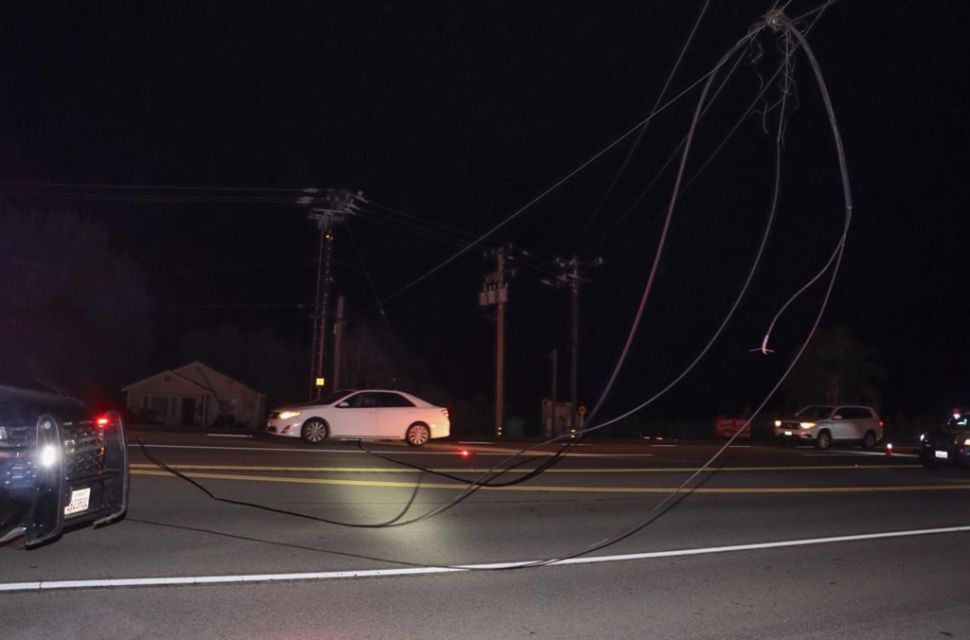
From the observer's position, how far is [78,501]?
7.45m

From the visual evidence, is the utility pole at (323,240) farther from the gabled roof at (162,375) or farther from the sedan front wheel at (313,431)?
the gabled roof at (162,375)

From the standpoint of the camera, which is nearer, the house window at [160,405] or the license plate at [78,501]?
the license plate at [78,501]

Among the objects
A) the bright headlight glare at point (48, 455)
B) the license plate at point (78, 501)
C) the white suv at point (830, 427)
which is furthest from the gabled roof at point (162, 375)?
the bright headlight glare at point (48, 455)

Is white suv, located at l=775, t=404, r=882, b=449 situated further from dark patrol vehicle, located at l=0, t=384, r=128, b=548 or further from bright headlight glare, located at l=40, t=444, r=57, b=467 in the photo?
bright headlight glare, located at l=40, t=444, r=57, b=467

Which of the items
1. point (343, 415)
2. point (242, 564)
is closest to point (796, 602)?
point (242, 564)

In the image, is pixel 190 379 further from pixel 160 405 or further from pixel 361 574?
pixel 361 574

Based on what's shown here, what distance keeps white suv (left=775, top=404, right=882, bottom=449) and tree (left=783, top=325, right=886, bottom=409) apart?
18.7m

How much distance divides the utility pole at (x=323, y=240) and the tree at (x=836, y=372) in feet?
101

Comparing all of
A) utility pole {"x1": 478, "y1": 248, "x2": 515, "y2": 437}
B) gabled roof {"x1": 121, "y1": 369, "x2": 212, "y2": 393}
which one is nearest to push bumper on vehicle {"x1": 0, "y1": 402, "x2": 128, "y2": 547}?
utility pole {"x1": 478, "y1": 248, "x2": 515, "y2": 437}

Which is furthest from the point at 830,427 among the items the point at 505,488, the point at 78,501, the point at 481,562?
the point at 78,501

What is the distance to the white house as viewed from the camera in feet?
176

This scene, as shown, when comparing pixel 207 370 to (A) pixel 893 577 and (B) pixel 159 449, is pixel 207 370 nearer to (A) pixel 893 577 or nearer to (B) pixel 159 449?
(B) pixel 159 449

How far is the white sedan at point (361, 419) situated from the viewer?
21531mm

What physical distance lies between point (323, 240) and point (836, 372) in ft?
108
